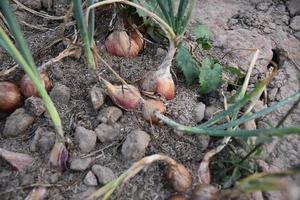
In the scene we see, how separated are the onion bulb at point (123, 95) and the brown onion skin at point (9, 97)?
25 centimetres

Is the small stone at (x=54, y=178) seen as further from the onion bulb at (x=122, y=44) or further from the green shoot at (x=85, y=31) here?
the onion bulb at (x=122, y=44)

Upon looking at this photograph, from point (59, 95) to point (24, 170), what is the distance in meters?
0.24

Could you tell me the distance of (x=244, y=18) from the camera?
149 centimetres

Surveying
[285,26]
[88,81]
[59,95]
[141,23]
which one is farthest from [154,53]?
[285,26]

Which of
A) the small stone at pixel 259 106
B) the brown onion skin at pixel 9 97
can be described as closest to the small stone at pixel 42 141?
the brown onion skin at pixel 9 97

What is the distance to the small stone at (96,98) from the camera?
42.9 inches

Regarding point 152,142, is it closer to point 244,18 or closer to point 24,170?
point 24,170

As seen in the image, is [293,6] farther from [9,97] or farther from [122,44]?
[9,97]

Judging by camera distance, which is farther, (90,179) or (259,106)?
(259,106)

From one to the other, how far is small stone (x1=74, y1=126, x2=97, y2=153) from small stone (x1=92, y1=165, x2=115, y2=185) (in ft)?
0.20

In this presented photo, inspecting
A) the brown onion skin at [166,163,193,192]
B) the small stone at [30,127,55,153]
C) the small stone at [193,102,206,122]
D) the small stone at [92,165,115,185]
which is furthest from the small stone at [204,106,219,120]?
the small stone at [30,127,55,153]

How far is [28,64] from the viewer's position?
36.7 inches

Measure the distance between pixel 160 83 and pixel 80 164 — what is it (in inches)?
12.9

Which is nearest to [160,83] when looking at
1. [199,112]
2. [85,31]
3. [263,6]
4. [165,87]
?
[165,87]
